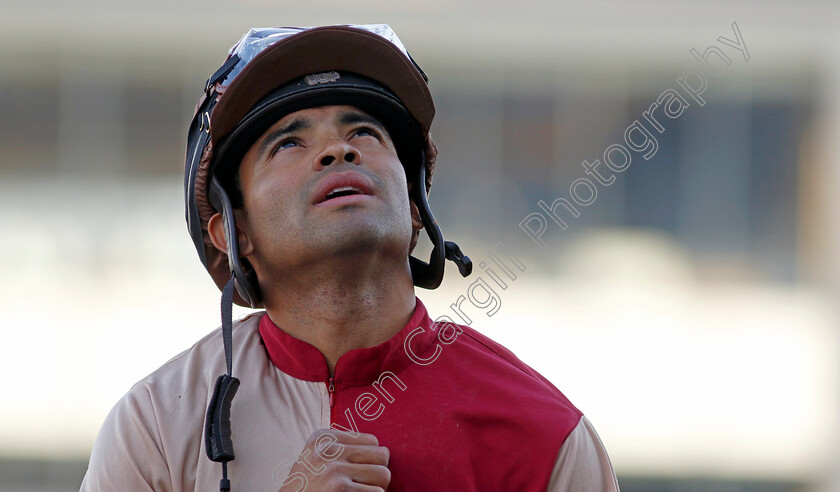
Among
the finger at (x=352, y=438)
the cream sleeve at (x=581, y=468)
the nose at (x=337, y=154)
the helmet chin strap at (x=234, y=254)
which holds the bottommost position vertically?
the cream sleeve at (x=581, y=468)

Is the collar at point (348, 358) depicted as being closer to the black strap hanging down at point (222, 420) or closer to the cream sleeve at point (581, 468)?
the black strap hanging down at point (222, 420)

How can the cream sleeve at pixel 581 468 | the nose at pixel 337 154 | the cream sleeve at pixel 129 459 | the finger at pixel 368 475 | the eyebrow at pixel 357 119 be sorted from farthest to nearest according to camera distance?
the eyebrow at pixel 357 119
the nose at pixel 337 154
the cream sleeve at pixel 581 468
the cream sleeve at pixel 129 459
the finger at pixel 368 475

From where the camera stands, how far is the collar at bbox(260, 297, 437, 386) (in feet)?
8.48

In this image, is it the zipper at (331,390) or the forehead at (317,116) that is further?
the forehead at (317,116)

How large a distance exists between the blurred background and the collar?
A: 16.9 feet

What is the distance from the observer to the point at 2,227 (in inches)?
316

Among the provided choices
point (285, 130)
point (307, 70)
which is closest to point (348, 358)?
point (285, 130)

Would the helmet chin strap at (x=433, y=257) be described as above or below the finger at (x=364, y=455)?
above

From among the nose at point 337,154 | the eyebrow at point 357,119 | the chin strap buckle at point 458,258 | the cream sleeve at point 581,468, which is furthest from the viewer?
the chin strap buckle at point 458,258

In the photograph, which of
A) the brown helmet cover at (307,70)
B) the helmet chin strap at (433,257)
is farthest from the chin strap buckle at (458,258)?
the brown helmet cover at (307,70)

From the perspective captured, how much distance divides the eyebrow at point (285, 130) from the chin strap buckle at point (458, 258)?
0.52 meters

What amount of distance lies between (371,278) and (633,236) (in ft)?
19.1

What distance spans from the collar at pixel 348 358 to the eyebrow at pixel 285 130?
19.8 inches

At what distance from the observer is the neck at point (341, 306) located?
8.64 ft
